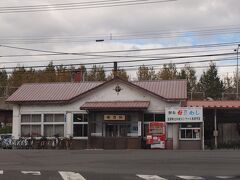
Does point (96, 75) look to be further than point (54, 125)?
Yes

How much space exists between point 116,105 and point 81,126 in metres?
4.41

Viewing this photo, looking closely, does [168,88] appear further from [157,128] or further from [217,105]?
[217,105]

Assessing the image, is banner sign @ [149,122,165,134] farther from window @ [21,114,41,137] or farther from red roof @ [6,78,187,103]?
window @ [21,114,41,137]

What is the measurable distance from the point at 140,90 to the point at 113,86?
2.61 m

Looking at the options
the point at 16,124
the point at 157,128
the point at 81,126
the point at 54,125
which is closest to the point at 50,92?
the point at 54,125

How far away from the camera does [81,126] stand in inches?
1812

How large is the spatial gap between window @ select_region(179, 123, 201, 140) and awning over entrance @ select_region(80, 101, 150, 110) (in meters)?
3.73

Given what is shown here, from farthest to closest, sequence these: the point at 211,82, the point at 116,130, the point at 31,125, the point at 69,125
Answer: the point at 211,82
the point at 31,125
the point at 69,125
the point at 116,130

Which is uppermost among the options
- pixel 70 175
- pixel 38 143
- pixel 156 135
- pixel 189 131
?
pixel 189 131

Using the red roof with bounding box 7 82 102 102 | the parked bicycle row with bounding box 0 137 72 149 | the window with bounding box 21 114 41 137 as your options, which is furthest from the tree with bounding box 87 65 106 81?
the parked bicycle row with bounding box 0 137 72 149

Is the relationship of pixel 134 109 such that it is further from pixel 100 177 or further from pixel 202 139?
pixel 100 177

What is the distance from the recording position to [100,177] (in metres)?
16.0

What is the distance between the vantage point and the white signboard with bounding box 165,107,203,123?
4203cm

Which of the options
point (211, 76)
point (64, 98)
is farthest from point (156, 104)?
point (211, 76)
